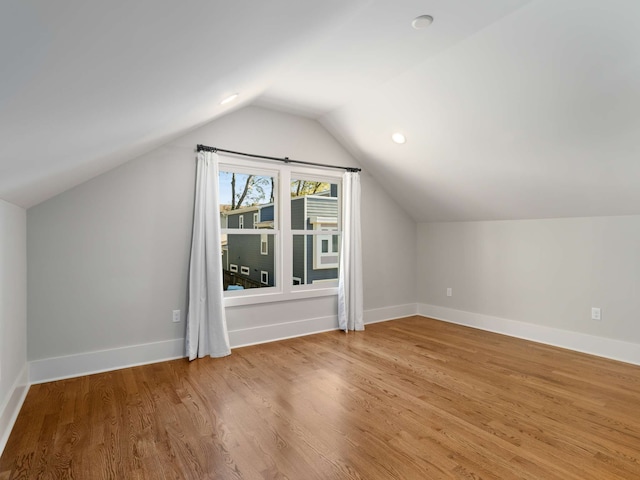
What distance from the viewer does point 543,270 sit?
4.29 metres

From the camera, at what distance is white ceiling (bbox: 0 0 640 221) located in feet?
3.06

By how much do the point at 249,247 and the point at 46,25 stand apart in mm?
3731

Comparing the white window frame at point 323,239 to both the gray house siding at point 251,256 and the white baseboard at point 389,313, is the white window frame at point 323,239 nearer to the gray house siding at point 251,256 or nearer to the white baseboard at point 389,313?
the gray house siding at point 251,256

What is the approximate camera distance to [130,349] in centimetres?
346

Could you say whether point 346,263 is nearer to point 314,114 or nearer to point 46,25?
point 314,114

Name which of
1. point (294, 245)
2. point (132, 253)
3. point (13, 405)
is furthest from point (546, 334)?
point (13, 405)

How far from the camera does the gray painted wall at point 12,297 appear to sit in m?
2.25

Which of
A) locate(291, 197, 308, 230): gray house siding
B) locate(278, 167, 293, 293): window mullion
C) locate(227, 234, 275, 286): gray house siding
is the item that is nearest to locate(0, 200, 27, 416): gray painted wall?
locate(227, 234, 275, 286): gray house siding

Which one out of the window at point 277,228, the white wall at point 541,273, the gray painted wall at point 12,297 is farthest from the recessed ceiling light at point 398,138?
the gray painted wall at point 12,297

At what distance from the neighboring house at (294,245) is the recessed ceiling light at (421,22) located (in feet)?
8.18

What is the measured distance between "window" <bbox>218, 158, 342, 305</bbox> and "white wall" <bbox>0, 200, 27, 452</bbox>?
1.75 metres

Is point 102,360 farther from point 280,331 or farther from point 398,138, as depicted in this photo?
point 398,138

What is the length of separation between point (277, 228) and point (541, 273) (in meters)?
3.15

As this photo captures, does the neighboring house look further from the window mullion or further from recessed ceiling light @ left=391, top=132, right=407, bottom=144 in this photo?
recessed ceiling light @ left=391, top=132, right=407, bottom=144
